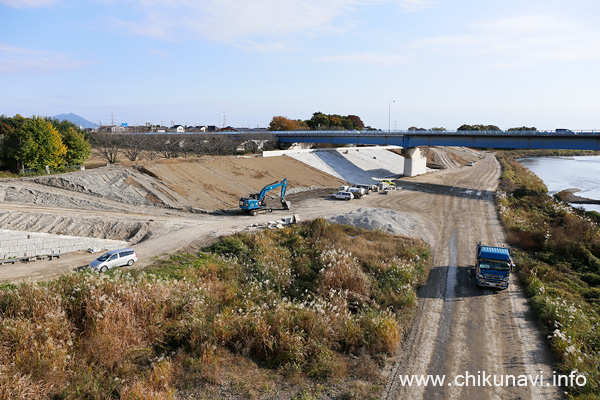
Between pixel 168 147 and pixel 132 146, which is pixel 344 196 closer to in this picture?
pixel 132 146

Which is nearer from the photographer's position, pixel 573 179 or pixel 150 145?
pixel 150 145

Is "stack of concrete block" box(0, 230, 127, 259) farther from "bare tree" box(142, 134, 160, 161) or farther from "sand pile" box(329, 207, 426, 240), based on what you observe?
"bare tree" box(142, 134, 160, 161)

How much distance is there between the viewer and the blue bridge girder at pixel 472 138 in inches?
2085

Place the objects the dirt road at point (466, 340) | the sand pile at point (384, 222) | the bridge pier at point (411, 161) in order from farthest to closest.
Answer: the bridge pier at point (411, 161), the sand pile at point (384, 222), the dirt road at point (466, 340)

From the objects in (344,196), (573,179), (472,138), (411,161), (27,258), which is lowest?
(27,258)

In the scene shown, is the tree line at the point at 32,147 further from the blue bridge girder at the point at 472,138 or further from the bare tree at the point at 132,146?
the blue bridge girder at the point at 472,138

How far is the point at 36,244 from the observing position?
958 inches

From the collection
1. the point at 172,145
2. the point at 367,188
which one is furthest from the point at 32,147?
the point at 367,188

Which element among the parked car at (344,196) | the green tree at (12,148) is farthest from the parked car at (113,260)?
the green tree at (12,148)

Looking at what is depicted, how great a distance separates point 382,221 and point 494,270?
1348 centimetres

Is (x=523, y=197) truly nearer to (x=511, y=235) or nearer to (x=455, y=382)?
(x=511, y=235)

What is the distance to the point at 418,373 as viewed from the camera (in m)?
13.3

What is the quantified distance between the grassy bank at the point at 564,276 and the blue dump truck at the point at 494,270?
1558 mm

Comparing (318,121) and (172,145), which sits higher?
(318,121)
